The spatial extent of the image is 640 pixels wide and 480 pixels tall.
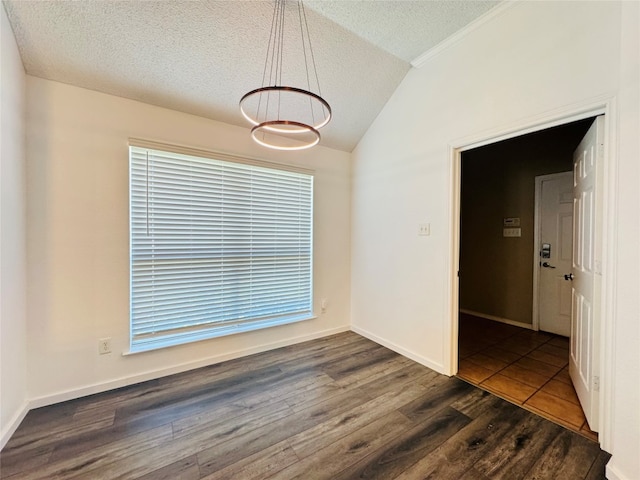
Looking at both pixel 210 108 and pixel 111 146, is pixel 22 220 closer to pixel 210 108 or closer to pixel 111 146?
pixel 111 146

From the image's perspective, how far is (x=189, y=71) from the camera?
2330 millimetres

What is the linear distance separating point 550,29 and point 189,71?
2795 mm

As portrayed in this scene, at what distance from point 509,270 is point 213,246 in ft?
13.9

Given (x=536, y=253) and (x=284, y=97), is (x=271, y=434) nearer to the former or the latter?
(x=284, y=97)

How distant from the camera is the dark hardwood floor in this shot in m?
1.55

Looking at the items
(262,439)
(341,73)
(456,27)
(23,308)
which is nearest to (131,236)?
(23,308)

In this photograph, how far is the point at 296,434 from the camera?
183 centimetres

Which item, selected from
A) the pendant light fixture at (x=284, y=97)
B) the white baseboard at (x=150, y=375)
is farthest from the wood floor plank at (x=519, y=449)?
the pendant light fixture at (x=284, y=97)

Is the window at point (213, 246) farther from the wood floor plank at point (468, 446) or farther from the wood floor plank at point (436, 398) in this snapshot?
the wood floor plank at point (468, 446)

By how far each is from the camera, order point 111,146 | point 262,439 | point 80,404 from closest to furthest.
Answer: point 262,439
point 80,404
point 111,146

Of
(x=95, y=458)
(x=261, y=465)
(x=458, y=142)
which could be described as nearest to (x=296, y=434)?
(x=261, y=465)

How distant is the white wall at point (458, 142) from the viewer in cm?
146

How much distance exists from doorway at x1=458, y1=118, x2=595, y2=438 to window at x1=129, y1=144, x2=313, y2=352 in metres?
2.25

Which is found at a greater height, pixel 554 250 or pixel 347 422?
pixel 554 250
